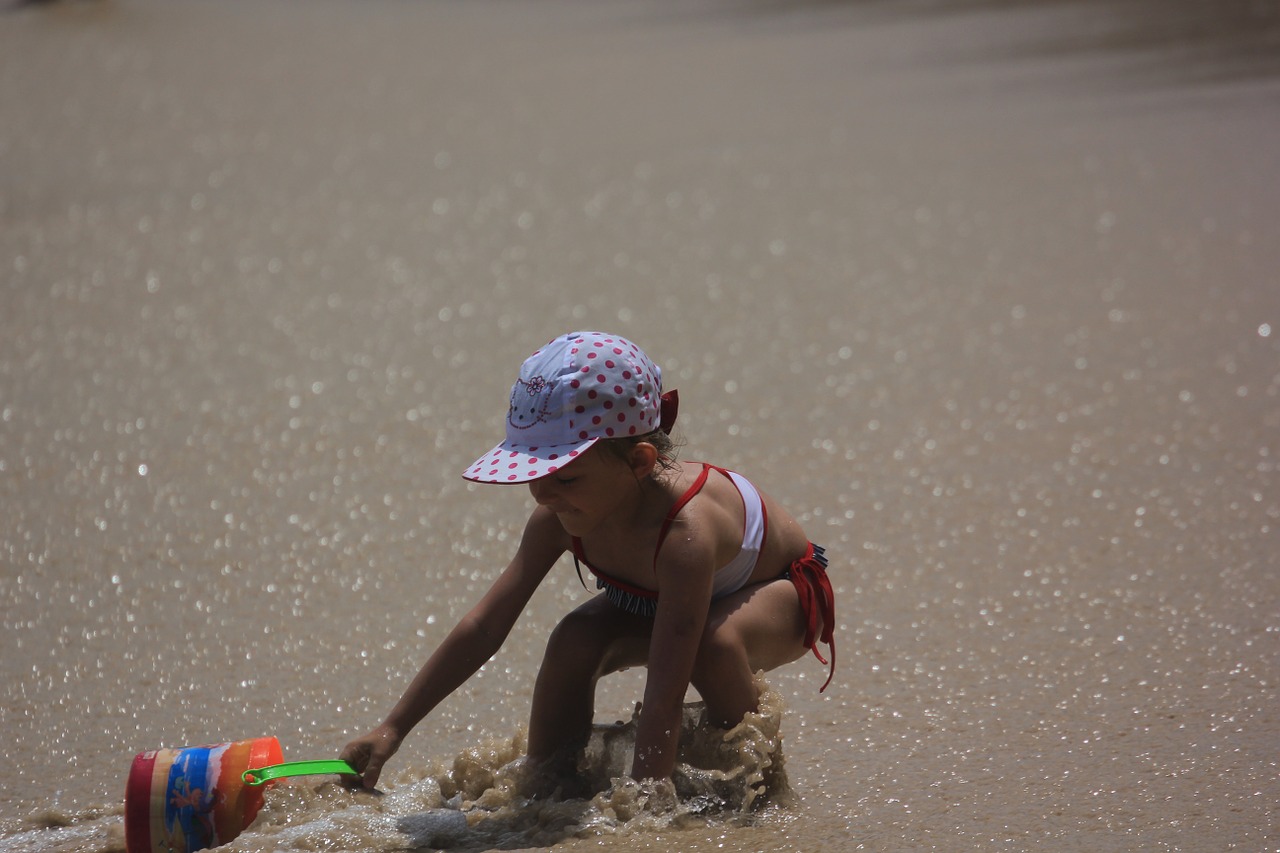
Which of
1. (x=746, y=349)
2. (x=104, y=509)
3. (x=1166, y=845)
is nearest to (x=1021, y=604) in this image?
(x=1166, y=845)

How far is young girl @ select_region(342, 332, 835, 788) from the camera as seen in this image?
189 centimetres

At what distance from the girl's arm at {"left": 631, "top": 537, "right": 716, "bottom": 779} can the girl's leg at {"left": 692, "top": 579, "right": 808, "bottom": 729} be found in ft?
0.19

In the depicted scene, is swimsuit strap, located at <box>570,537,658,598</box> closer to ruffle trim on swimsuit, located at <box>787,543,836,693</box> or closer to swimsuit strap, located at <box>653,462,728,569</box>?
swimsuit strap, located at <box>653,462,728,569</box>

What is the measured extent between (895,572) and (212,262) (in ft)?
8.64

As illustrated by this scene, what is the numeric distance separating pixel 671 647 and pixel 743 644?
0.47ft

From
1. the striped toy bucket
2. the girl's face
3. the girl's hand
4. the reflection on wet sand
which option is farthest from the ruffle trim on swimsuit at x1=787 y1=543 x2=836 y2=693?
the reflection on wet sand

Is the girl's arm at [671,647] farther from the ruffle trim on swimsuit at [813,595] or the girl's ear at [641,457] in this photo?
the ruffle trim on swimsuit at [813,595]

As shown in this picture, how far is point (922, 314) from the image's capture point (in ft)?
12.9

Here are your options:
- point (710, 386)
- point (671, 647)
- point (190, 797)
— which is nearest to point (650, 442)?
point (671, 647)

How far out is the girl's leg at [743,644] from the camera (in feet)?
6.45

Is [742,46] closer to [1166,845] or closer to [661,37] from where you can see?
[661,37]

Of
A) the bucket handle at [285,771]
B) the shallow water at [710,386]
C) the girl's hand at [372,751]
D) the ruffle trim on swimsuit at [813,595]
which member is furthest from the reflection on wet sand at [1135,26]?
the bucket handle at [285,771]

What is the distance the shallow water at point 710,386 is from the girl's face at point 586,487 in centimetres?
40

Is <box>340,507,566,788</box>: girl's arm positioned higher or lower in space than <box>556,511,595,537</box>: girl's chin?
lower
